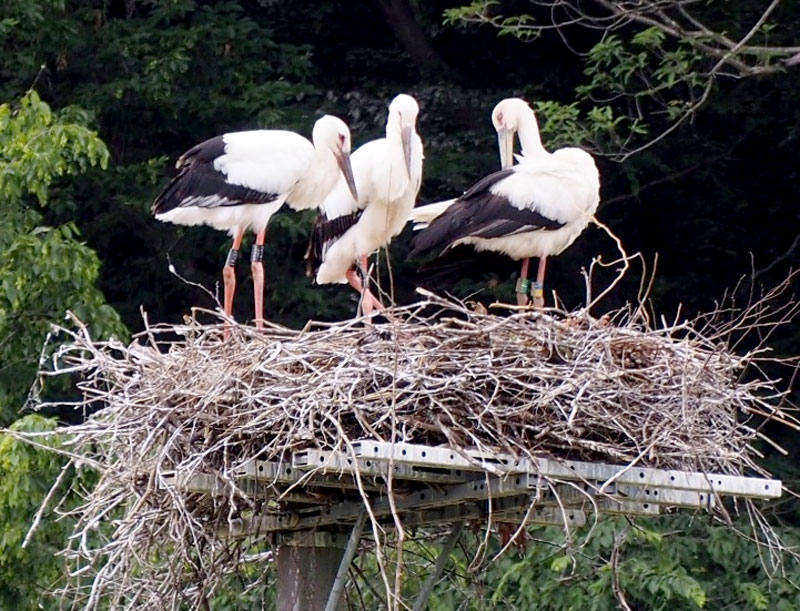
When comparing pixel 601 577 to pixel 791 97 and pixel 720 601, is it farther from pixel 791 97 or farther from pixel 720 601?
pixel 791 97

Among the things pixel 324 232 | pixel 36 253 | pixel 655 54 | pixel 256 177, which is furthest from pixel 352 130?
pixel 256 177

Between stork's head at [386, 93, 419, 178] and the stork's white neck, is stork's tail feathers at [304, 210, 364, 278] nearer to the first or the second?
stork's head at [386, 93, 419, 178]

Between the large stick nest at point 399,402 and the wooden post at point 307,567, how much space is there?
0.33 meters

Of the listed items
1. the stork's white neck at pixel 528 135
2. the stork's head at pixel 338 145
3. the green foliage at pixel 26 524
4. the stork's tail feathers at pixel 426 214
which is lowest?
the green foliage at pixel 26 524

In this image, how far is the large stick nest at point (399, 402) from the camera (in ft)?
19.0

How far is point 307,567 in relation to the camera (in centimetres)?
662

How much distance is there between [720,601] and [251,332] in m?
5.39

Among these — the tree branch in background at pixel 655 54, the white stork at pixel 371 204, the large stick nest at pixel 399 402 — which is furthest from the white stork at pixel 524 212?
the tree branch in background at pixel 655 54

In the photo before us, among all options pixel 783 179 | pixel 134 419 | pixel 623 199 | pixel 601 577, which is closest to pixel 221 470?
pixel 134 419

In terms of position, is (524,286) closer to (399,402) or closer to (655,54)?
(399,402)

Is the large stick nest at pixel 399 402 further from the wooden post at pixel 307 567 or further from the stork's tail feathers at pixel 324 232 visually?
the stork's tail feathers at pixel 324 232

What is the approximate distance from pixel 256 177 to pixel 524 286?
4.35 ft

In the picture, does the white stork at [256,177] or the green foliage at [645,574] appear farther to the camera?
the green foliage at [645,574]

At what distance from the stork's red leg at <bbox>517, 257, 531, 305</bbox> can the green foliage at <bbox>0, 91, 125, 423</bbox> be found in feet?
8.57
